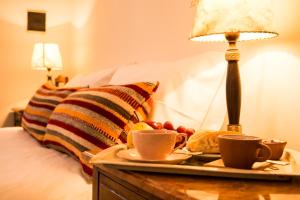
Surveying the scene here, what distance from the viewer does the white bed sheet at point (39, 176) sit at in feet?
3.54

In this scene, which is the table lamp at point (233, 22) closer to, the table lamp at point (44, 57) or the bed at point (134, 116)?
the bed at point (134, 116)

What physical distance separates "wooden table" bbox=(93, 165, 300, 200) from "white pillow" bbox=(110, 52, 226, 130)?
0.63 meters

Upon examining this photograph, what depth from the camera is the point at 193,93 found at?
1423mm

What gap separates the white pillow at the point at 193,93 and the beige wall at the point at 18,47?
90.0 inches

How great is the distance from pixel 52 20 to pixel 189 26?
229 centimetres

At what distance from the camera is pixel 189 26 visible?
1.71 meters

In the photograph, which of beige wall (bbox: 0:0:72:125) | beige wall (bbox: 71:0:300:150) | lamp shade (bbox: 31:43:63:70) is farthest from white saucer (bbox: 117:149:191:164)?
beige wall (bbox: 0:0:72:125)

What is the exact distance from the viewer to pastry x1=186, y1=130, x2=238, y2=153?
0.86 m

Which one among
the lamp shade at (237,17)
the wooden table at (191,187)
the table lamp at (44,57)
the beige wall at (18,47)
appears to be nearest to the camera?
the wooden table at (191,187)

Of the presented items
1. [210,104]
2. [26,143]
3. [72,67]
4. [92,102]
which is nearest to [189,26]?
[210,104]

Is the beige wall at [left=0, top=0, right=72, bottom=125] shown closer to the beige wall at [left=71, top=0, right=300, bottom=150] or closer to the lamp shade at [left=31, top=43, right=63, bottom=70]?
the lamp shade at [left=31, top=43, right=63, bottom=70]

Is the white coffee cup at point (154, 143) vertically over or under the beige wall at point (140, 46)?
under

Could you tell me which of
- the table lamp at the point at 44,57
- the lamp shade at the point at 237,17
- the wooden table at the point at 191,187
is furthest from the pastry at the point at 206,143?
the table lamp at the point at 44,57

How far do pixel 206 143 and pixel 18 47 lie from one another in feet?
9.88
